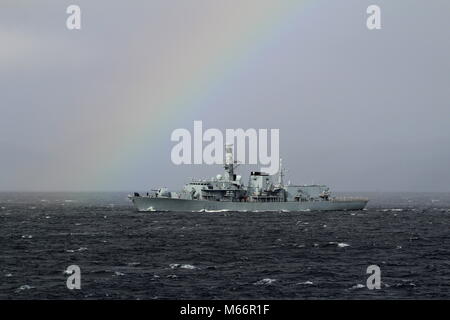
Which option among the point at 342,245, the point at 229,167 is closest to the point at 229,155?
the point at 229,167

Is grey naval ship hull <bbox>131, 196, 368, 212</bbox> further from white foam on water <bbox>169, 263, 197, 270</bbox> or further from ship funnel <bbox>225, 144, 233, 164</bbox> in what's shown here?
white foam on water <bbox>169, 263, 197, 270</bbox>

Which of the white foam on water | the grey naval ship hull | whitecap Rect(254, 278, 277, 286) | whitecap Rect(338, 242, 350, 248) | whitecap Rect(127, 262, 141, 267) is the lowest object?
whitecap Rect(338, 242, 350, 248)

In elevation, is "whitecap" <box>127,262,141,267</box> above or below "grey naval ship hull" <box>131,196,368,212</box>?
below

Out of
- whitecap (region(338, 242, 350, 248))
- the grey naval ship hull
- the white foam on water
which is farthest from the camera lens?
→ the grey naval ship hull

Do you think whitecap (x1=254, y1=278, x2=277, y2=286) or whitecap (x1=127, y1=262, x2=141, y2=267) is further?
whitecap (x1=127, y1=262, x2=141, y2=267)

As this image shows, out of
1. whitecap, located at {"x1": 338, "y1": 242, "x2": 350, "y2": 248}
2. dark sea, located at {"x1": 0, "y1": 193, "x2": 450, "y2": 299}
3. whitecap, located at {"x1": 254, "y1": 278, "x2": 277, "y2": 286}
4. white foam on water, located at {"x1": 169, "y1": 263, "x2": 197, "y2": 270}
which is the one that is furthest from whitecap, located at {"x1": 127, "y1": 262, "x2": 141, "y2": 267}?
whitecap, located at {"x1": 338, "y1": 242, "x2": 350, "y2": 248}

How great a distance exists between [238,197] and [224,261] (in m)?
69.8

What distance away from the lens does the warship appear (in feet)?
382

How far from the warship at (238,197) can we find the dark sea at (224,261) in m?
28.5

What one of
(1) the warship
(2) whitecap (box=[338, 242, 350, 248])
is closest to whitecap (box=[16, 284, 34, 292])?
(2) whitecap (box=[338, 242, 350, 248])

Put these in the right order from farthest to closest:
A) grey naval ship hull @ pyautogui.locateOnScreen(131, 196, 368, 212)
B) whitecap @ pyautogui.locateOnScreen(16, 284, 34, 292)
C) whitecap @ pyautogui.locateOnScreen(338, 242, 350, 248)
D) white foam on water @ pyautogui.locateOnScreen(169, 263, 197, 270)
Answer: grey naval ship hull @ pyautogui.locateOnScreen(131, 196, 368, 212) < whitecap @ pyautogui.locateOnScreen(338, 242, 350, 248) < white foam on water @ pyautogui.locateOnScreen(169, 263, 197, 270) < whitecap @ pyautogui.locateOnScreen(16, 284, 34, 292)

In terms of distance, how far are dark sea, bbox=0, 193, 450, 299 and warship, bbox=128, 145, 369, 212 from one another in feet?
93.5

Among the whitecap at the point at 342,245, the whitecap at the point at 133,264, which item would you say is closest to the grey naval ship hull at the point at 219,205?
the whitecap at the point at 342,245
